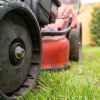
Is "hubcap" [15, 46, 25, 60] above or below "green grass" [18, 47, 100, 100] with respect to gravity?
above

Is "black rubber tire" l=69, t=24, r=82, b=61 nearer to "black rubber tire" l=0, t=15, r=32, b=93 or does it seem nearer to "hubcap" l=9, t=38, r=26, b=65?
"black rubber tire" l=0, t=15, r=32, b=93

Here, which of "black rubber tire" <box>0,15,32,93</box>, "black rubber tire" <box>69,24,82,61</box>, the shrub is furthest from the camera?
the shrub

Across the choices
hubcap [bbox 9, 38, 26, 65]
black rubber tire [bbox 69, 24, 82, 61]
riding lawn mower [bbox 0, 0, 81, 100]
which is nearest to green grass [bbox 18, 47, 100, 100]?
riding lawn mower [bbox 0, 0, 81, 100]

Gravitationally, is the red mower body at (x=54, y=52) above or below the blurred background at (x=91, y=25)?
above

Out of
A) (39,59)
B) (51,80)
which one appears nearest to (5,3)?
(39,59)

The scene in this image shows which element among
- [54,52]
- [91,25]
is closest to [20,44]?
[54,52]

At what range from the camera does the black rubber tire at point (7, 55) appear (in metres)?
2.85

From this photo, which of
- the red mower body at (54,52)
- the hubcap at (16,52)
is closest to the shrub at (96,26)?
the red mower body at (54,52)

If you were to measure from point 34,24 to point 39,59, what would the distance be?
1.01 feet

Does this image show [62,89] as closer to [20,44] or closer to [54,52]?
[20,44]

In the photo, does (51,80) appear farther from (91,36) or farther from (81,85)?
(91,36)

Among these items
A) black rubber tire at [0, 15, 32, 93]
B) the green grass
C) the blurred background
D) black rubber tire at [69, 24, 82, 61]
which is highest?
black rubber tire at [0, 15, 32, 93]

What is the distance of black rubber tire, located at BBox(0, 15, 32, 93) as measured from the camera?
285 cm

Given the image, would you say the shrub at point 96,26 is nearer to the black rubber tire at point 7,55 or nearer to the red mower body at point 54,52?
the red mower body at point 54,52
